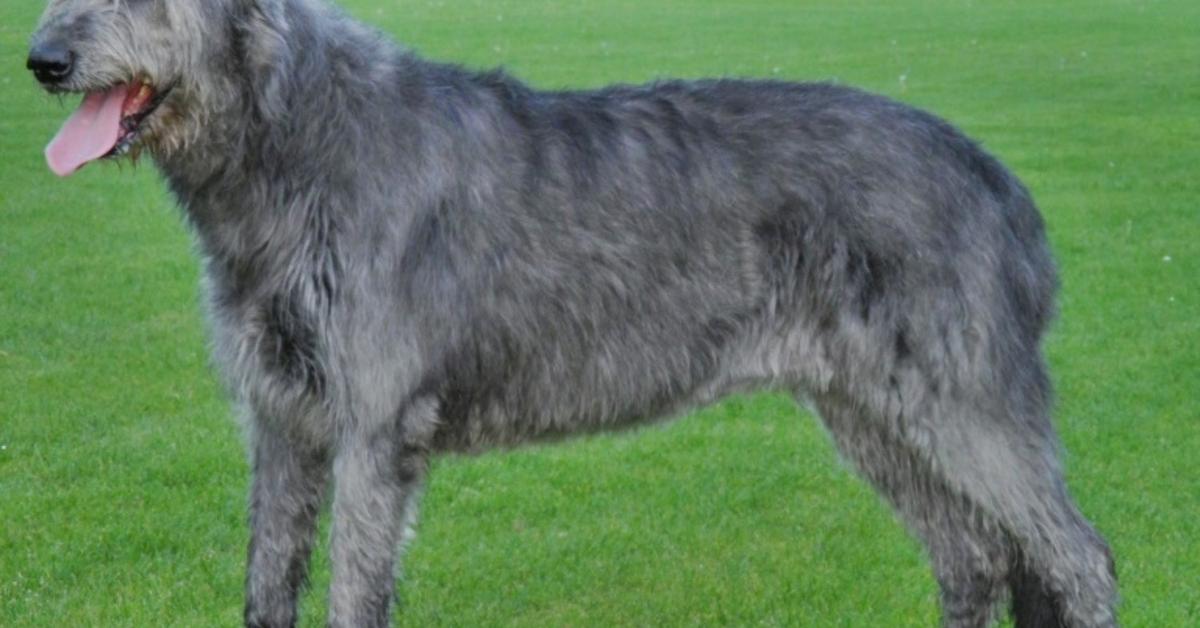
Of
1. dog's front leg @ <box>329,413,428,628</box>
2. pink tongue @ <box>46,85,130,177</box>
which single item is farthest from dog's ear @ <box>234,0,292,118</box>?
dog's front leg @ <box>329,413,428,628</box>

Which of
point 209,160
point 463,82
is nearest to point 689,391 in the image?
point 463,82

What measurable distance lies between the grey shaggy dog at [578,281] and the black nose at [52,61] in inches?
15.1

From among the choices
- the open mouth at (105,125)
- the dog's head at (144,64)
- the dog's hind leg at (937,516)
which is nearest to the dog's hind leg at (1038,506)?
the dog's hind leg at (937,516)

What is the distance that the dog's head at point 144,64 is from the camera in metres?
5.52

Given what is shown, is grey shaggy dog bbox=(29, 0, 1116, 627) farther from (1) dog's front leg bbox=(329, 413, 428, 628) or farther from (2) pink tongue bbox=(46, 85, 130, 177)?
(2) pink tongue bbox=(46, 85, 130, 177)

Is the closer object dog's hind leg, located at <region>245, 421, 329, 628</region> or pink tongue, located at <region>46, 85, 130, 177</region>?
pink tongue, located at <region>46, 85, 130, 177</region>

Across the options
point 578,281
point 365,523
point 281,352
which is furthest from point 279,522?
point 578,281

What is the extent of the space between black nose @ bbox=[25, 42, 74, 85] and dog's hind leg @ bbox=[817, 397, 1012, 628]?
9.27ft

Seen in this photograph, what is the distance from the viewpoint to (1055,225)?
48.9ft

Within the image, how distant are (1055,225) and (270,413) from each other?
9.98 meters

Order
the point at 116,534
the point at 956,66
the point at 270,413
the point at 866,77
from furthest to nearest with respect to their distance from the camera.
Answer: the point at 956,66, the point at 866,77, the point at 116,534, the point at 270,413

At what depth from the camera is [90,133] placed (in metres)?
5.64

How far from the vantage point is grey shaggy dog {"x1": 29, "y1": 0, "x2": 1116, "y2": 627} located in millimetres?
5984

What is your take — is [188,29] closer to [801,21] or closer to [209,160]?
[209,160]
